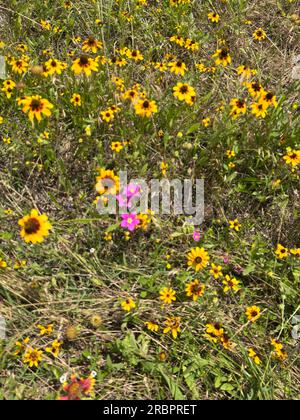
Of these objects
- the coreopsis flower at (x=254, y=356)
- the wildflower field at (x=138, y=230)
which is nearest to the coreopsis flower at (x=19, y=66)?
the wildflower field at (x=138, y=230)

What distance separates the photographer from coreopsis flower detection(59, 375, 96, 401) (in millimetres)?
1972

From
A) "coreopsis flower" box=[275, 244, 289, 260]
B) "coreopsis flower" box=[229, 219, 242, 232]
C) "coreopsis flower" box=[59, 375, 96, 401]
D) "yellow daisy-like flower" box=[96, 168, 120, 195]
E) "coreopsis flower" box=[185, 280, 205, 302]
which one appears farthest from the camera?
"coreopsis flower" box=[229, 219, 242, 232]

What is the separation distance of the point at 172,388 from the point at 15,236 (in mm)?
1493

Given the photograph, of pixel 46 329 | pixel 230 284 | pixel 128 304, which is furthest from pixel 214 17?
pixel 46 329

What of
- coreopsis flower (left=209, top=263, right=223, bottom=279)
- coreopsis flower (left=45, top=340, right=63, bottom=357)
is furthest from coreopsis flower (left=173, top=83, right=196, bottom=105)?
coreopsis flower (left=45, top=340, right=63, bottom=357)

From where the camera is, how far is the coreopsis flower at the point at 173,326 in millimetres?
2312

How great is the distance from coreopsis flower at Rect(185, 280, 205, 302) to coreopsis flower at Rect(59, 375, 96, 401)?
0.78m

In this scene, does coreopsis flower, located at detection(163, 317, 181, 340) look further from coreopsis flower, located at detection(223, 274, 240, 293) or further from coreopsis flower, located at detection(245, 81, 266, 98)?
coreopsis flower, located at detection(245, 81, 266, 98)

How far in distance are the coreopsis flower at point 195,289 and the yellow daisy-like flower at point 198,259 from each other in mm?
106

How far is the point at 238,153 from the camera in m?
3.07

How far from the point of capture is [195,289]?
7.84 feet
